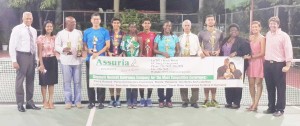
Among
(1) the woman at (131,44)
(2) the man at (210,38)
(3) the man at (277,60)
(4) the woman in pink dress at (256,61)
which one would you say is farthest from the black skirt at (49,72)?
(3) the man at (277,60)

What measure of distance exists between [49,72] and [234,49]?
12.0 ft

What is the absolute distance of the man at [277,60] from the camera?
7398mm

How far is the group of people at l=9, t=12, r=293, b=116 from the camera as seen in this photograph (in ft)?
24.9

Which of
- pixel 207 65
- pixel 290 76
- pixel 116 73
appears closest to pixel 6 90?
pixel 116 73

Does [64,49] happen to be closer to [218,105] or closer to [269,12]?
[218,105]

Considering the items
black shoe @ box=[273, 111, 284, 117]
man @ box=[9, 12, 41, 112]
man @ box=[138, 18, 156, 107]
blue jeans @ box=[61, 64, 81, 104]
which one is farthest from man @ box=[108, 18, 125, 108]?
black shoe @ box=[273, 111, 284, 117]

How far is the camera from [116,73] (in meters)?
8.13

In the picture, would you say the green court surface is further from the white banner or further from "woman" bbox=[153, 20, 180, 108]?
"woman" bbox=[153, 20, 180, 108]

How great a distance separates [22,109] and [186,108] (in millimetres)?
3215

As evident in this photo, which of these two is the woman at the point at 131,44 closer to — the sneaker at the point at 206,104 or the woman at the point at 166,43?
the woman at the point at 166,43

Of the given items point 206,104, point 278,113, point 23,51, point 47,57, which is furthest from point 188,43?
point 23,51

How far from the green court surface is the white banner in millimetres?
511

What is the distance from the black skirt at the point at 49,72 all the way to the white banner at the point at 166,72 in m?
0.70

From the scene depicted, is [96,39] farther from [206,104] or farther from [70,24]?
[206,104]
